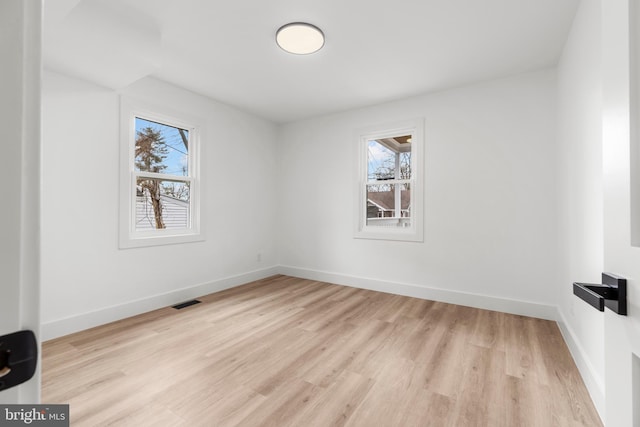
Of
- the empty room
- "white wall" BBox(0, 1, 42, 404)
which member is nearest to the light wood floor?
the empty room

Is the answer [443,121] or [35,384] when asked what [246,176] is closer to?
[443,121]

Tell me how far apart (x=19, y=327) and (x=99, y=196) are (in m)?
2.92

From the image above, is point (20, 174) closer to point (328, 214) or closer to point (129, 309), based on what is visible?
point (129, 309)

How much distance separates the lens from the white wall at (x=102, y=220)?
2445 mm

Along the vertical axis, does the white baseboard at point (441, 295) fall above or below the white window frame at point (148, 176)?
below

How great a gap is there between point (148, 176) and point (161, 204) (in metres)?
0.36

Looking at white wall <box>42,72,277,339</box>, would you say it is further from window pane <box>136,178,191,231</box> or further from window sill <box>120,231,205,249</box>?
window pane <box>136,178,191,231</box>

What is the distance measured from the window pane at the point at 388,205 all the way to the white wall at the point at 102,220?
2042 millimetres

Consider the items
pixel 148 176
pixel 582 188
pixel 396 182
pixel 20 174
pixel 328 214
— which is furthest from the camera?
pixel 328 214

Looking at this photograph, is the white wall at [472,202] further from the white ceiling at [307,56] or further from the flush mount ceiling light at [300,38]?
the flush mount ceiling light at [300,38]

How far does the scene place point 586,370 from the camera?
1.80m

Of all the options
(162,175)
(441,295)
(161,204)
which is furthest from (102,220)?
(441,295)

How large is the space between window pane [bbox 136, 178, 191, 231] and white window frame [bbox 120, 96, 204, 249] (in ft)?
0.18

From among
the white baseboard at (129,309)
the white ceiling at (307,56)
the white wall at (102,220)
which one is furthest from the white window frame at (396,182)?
the white baseboard at (129,309)
